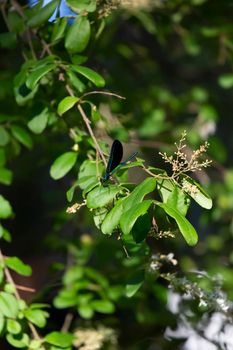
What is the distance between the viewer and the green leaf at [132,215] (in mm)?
901

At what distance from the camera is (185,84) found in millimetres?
3053

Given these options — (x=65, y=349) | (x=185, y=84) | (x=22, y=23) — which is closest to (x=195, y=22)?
(x=185, y=84)

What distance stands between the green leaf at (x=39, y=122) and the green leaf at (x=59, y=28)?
0.17 m

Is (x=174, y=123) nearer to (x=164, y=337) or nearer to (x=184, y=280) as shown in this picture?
(x=164, y=337)

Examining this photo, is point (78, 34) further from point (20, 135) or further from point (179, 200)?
point (179, 200)

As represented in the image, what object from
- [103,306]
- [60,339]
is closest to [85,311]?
[103,306]

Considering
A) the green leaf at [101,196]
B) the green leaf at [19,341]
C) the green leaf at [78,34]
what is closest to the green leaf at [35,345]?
the green leaf at [19,341]

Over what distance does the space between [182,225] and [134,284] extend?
0.46 m

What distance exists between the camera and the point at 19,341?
51.4 inches

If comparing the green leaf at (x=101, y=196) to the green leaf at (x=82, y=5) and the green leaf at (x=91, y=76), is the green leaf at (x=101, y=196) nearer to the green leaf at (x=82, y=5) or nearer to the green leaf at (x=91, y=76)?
the green leaf at (x=91, y=76)

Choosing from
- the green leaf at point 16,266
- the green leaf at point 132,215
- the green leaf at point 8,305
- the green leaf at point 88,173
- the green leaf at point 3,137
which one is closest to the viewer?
the green leaf at point 132,215

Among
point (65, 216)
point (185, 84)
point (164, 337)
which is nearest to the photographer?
point (164, 337)

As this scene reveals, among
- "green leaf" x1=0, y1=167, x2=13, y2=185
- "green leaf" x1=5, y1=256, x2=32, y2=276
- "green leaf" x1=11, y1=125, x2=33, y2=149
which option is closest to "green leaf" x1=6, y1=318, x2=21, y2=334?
"green leaf" x1=5, y1=256, x2=32, y2=276

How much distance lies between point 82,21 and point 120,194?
1.56 feet
